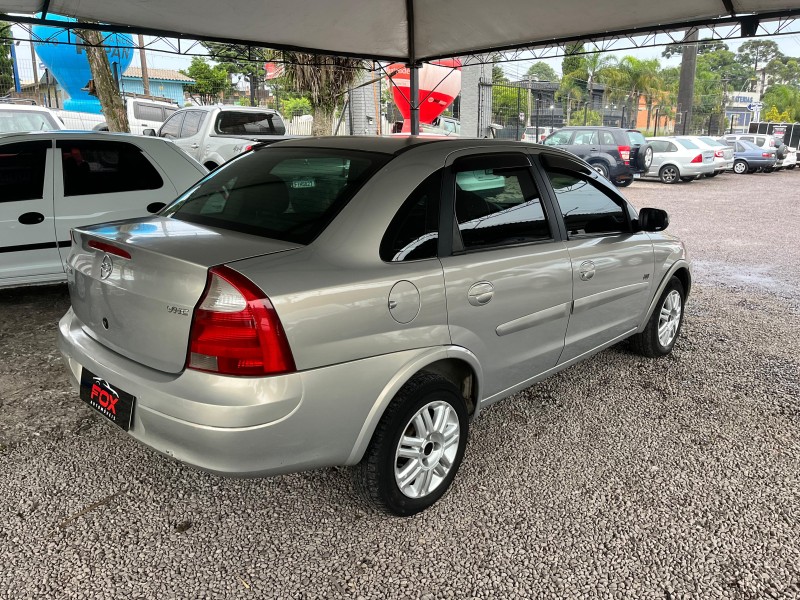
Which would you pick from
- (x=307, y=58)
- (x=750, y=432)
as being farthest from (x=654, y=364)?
(x=307, y=58)

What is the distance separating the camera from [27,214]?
195 inches

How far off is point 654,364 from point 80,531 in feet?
12.2

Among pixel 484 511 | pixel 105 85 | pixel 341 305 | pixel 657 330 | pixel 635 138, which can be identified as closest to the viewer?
pixel 341 305

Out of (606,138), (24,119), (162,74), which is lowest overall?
(606,138)

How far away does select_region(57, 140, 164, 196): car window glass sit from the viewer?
516cm

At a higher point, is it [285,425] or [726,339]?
[285,425]

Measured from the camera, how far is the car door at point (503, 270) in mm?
2721

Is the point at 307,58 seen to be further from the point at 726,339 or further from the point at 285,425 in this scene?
the point at 285,425

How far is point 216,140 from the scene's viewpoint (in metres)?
11.2

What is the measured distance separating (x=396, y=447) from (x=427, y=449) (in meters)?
0.24

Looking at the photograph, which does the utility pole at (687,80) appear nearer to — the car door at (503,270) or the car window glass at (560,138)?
the car window glass at (560,138)

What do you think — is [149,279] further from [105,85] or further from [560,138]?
[560,138]

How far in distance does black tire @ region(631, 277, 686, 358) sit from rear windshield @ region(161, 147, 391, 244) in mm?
2484

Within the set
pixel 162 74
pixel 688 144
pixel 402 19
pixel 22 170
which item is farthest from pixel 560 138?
pixel 162 74
